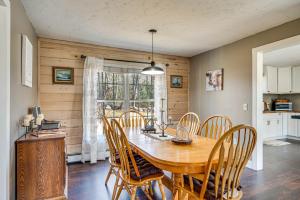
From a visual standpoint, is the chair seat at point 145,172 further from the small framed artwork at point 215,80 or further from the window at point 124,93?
the small framed artwork at point 215,80

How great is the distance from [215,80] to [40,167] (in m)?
3.53

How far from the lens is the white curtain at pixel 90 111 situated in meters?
3.65

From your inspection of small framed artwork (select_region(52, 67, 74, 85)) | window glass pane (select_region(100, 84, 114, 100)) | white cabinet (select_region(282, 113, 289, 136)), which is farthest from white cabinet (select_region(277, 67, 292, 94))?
small framed artwork (select_region(52, 67, 74, 85))

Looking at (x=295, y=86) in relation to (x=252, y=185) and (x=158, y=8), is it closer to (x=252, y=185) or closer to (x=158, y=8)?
(x=252, y=185)

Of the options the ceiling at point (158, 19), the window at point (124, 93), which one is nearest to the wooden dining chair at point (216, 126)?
the ceiling at point (158, 19)

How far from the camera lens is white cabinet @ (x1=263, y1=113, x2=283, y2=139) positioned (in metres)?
5.59

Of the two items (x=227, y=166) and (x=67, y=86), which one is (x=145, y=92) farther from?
(x=227, y=166)

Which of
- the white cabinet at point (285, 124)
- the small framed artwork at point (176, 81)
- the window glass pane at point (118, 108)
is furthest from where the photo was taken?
the white cabinet at point (285, 124)

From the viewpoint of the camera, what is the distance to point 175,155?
1.59 meters

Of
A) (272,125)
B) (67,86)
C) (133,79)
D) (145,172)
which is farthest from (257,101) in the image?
(67,86)

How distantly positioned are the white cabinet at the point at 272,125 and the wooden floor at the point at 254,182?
68.4 inches

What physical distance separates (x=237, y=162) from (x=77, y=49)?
3.42 meters

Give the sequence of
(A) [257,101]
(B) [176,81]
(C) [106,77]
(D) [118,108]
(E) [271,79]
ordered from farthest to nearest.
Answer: (E) [271,79], (B) [176,81], (D) [118,108], (C) [106,77], (A) [257,101]

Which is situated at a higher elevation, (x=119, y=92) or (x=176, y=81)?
(x=176, y=81)
